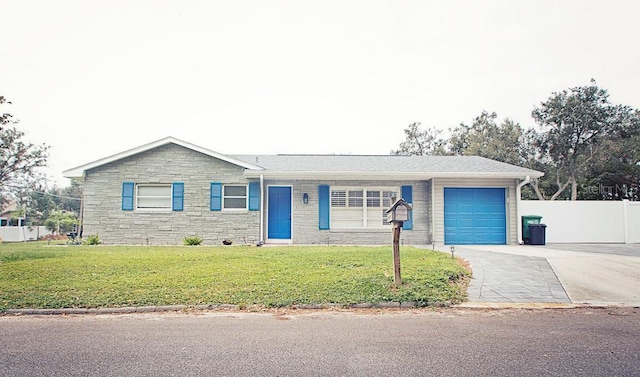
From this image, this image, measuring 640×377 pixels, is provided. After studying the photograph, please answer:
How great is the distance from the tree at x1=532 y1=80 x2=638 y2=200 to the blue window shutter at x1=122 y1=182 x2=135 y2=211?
24.3 meters

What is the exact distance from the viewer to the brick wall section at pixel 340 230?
46.7 ft

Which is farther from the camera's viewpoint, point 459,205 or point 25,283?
point 459,205

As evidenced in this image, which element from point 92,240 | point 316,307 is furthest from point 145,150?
point 316,307

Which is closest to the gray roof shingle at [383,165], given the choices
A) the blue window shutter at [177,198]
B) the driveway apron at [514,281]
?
the blue window shutter at [177,198]

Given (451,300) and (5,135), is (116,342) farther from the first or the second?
(5,135)

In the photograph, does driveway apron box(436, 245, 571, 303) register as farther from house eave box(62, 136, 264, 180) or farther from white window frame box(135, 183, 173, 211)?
white window frame box(135, 183, 173, 211)

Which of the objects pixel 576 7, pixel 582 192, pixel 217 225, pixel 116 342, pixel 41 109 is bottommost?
pixel 116 342

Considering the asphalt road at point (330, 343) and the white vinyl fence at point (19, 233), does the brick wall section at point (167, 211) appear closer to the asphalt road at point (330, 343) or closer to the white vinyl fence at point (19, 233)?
the asphalt road at point (330, 343)

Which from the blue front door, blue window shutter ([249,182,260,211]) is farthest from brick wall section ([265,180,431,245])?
blue window shutter ([249,182,260,211])

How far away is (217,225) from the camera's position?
551 inches

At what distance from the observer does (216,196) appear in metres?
14.0

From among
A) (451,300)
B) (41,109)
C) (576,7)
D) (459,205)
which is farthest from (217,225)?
(576,7)

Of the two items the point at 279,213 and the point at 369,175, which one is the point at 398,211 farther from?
the point at 279,213

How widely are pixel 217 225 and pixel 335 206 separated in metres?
4.34
